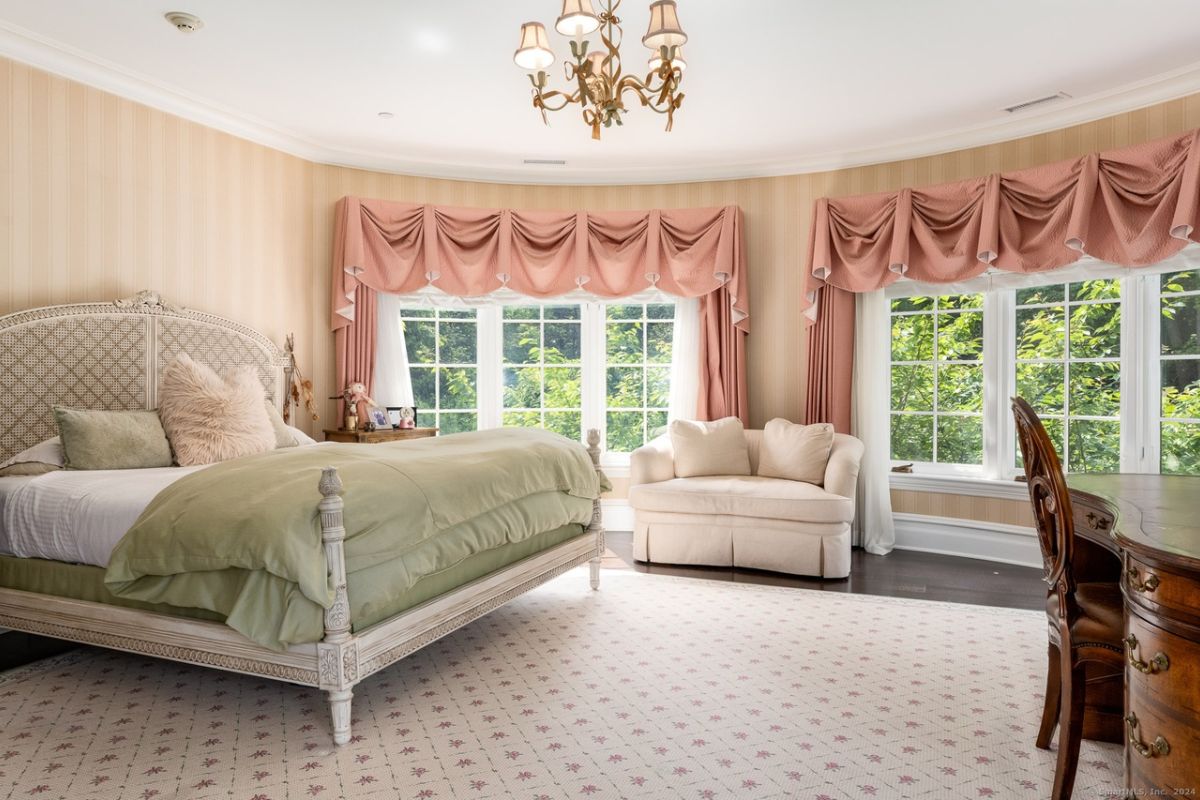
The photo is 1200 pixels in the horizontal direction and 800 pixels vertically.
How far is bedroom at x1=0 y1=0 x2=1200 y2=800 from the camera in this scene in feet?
7.80

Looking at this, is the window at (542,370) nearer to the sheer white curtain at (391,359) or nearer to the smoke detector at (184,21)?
the sheer white curtain at (391,359)

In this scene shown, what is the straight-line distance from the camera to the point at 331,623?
2.39 meters

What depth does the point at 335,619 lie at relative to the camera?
240 centimetres

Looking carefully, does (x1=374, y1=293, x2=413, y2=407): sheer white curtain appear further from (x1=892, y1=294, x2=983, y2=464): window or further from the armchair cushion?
(x1=892, y1=294, x2=983, y2=464): window

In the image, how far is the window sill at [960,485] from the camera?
4.91 meters

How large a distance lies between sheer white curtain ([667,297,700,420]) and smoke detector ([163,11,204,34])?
11.7 feet

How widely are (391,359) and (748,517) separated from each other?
287cm

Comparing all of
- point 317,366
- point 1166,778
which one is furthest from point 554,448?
point 1166,778

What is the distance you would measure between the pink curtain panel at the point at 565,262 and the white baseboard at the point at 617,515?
1.00 m

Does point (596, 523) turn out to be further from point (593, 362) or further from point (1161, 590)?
point (1161, 590)

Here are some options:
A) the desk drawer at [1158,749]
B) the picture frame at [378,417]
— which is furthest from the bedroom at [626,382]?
the picture frame at [378,417]

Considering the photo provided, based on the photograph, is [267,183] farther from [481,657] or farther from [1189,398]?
[1189,398]

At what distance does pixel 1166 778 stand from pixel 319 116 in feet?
16.3

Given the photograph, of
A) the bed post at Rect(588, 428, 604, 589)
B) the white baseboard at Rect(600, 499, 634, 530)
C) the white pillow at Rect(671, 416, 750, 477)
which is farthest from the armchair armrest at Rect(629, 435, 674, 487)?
the white baseboard at Rect(600, 499, 634, 530)
